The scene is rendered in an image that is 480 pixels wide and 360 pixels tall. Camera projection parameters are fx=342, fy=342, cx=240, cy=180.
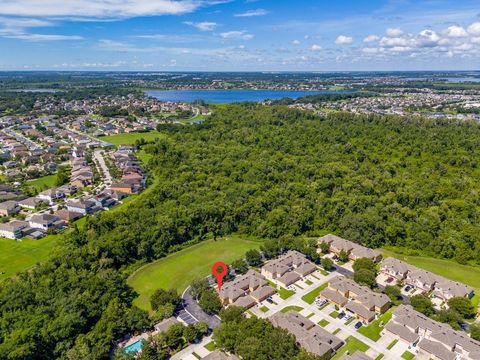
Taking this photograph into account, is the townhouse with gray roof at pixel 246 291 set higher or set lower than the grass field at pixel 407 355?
higher

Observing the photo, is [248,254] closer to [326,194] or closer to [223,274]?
[223,274]

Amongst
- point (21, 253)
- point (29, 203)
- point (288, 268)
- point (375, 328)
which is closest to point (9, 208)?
point (29, 203)

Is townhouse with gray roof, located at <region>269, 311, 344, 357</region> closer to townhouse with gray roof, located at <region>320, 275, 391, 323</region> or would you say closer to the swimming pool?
townhouse with gray roof, located at <region>320, 275, 391, 323</region>

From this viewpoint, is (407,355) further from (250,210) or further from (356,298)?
(250,210)

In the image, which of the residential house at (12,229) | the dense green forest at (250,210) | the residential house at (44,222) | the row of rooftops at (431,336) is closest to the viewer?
the row of rooftops at (431,336)

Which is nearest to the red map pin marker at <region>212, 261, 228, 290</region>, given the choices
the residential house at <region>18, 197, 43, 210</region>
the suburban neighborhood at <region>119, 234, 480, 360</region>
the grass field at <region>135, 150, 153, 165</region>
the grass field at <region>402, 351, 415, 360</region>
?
the suburban neighborhood at <region>119, 234, 480, 360</region>

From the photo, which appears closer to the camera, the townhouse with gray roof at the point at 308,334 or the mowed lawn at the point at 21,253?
the townhouse with gray roof at the point at 308,334

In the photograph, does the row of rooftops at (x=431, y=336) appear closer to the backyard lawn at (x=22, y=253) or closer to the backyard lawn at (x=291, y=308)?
the backyard lawn at (x=291, y=308)

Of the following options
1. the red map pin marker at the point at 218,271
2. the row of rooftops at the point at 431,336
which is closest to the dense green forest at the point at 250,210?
the red map pin marker at the point at 218,271
